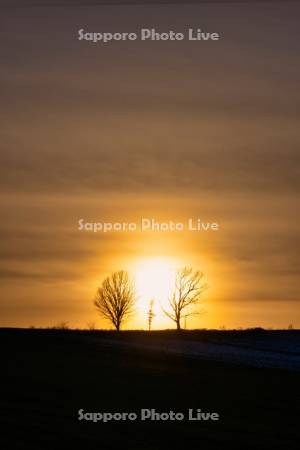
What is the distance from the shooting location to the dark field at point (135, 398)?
754 inches

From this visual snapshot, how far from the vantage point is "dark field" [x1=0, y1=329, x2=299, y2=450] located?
754 inches

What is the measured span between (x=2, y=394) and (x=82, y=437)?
5800 millimetres

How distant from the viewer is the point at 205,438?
19.5 metres

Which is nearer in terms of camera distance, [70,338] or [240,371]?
[240,371]

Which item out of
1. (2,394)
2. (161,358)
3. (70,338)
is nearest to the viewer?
(2,394)

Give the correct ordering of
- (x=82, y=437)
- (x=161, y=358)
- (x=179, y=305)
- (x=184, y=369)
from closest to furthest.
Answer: (x=82, y=437) < (x=184, y=369) < (x=161, y=358) < (x=179, y=305)

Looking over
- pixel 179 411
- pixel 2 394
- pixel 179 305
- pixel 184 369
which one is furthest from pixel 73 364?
pixel 179 305

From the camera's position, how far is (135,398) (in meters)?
23.8

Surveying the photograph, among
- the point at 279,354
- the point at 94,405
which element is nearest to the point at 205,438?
the point at 94,405

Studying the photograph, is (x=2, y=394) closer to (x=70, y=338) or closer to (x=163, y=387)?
(x=163, y=387)

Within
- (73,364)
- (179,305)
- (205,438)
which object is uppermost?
(179,305)

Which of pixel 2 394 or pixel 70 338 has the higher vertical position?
pixel 70 338

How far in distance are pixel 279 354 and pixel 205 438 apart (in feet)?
60.6

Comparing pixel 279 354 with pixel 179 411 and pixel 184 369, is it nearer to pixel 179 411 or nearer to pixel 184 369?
pixel 184 369
